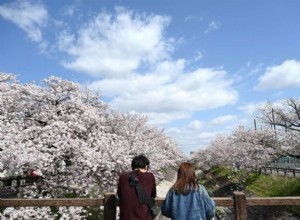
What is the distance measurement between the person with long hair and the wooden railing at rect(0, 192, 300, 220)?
96 centimetres

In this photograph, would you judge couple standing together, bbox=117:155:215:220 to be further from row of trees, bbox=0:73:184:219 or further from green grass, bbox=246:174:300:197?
green grass, bbox=246:174:300:197

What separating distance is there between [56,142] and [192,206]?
8614 millimetres

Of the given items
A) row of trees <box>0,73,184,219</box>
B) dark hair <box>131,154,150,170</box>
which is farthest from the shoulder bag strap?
row of trees <box>0,73,184,219</box>

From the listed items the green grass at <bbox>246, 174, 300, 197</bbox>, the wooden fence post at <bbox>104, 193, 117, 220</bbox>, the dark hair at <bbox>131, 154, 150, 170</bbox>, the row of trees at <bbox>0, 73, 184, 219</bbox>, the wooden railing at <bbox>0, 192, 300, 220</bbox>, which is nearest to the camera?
the dark hair at <bbox>131, 154, 150, 170</bbox>

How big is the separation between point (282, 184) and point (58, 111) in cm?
2163

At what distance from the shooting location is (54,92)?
55.2ft

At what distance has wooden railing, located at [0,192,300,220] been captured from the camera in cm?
585

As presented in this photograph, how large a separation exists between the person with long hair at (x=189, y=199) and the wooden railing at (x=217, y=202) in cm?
96

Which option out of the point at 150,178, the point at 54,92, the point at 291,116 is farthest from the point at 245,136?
the point at 150,178

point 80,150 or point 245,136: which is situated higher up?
point 245,136

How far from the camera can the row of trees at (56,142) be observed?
36.9 feet

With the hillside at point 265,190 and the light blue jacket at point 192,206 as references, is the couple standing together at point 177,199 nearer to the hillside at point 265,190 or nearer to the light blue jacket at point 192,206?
the light blue jacket at point 192,206

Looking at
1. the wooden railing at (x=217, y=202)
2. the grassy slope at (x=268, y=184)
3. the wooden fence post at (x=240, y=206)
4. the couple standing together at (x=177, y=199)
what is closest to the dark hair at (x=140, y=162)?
the couple standing together at (x=177, y=199)

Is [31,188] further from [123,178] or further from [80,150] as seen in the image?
[123,178]
